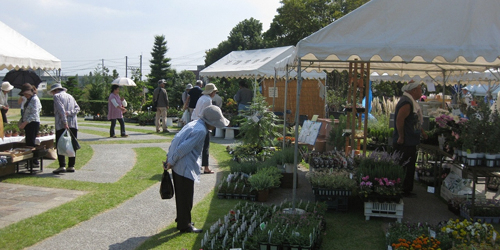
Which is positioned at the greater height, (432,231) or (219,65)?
(219,65)

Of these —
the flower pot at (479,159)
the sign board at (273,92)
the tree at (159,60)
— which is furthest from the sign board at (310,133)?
the tree at (159,60)

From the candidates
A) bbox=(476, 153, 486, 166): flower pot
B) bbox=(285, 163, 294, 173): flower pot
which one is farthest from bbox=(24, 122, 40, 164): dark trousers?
bbox=(476, 153, 486, 166): flower pot

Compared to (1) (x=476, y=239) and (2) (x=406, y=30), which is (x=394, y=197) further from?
(2) (x=406, y=30)

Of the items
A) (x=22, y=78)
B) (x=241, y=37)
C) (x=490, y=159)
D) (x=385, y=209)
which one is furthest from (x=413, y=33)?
(x=241, y=37)

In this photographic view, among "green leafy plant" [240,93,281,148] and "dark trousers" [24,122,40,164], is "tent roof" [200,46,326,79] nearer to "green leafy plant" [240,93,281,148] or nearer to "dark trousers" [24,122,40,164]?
"green leafy plant" [240,93,281,148]

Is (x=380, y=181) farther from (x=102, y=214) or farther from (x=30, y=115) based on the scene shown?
(x=30, y=115)

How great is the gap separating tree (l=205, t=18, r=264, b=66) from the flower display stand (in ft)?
119

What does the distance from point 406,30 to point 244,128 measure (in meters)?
4.72

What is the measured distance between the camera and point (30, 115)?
8344 millimetres

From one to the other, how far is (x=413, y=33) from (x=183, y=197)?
3.72 metres

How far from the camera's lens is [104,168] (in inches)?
364

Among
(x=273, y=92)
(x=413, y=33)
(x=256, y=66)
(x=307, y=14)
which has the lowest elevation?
(x=273, y=92)

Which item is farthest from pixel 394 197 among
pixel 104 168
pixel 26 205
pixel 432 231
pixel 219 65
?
pixel 219 65

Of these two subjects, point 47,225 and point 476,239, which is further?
point 47,225
